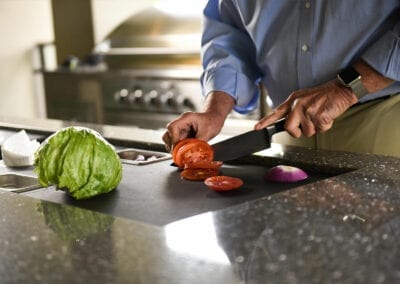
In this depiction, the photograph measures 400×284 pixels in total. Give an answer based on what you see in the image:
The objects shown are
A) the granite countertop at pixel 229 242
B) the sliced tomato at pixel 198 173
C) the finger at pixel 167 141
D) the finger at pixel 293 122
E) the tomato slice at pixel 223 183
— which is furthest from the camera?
the finger at pixel 167 141

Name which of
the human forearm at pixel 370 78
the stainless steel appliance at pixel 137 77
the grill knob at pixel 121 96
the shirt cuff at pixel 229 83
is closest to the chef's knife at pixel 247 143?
the human forearm at pixel 370 78

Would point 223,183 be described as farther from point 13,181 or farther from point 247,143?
point 13,181

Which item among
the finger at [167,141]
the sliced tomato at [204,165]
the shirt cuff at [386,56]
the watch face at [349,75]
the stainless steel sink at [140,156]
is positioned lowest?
the stainless steel sink at [140,156]

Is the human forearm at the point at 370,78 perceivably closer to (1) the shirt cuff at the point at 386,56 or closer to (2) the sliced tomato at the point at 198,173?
(1) the shirt cuff at the point at 386,56

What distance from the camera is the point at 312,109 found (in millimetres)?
1501

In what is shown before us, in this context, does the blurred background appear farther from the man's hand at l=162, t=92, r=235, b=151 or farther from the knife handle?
the knife handle

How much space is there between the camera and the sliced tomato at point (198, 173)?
1.38 metres

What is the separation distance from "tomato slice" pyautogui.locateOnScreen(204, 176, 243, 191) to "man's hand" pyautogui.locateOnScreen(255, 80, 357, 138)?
239mm

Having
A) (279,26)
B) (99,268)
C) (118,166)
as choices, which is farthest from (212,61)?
(99,268)

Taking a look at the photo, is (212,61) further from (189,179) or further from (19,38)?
(19,38)

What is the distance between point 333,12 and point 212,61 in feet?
1.42

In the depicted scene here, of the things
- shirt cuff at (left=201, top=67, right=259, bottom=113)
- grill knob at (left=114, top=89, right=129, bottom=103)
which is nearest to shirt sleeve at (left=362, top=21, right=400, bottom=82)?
shirt cuff at (left=201, top=67, right=259, bottom=113)

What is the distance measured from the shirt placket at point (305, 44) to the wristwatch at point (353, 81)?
7.6 inches

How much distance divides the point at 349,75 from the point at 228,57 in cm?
46
